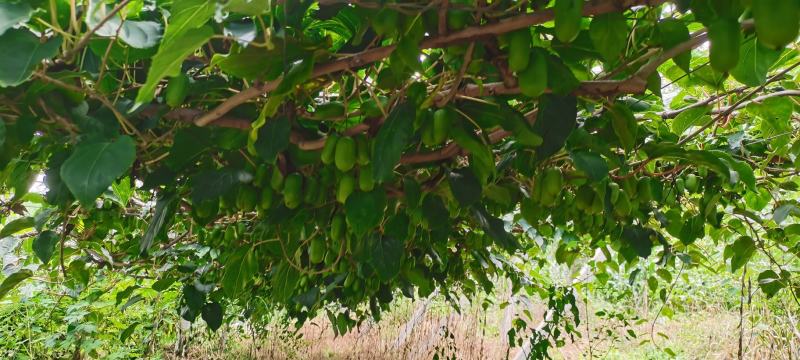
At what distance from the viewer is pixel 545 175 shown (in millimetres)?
938

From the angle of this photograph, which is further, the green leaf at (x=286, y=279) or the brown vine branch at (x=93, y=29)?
the green leaf at (x=286, y=279)

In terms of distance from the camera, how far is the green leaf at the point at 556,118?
2.06ft

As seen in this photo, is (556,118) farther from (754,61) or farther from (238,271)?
(238,271)

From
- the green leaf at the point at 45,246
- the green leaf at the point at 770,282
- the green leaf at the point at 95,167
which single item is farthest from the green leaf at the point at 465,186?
the green leaf at the point at 770,282

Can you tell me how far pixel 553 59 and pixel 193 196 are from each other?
1.76ft

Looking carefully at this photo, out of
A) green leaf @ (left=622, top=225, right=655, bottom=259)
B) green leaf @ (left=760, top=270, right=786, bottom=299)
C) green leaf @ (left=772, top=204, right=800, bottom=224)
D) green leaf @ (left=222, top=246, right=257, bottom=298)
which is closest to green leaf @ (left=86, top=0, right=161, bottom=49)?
green leaf @ (left=222, top=246, right=257, bottom=298)

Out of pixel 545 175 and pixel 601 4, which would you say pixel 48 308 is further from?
pixel 601 4

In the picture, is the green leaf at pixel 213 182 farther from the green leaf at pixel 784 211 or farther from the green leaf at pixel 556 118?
the green leaf at pixel 784 211

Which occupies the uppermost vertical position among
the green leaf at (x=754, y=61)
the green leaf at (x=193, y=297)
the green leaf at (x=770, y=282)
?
the green leaf at (x=754, y=61)

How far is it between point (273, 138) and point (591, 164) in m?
0.43

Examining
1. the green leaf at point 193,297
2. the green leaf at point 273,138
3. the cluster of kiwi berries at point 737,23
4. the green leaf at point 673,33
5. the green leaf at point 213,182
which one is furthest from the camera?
the green leaf at point 193,297

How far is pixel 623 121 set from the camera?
0.73 meters

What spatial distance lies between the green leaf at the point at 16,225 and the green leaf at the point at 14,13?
0.80m

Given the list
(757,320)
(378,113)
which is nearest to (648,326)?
(757,320)
